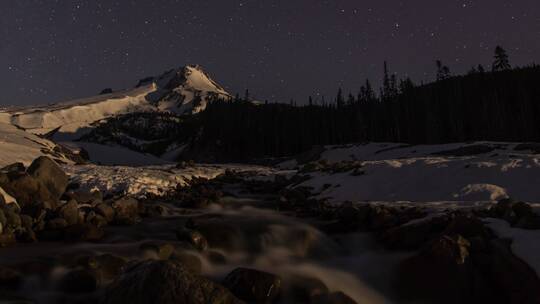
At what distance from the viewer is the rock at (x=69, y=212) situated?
12.0 meters

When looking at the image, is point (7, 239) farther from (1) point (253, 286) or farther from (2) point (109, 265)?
(1) point (253, 286)

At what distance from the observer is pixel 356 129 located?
92.7 m

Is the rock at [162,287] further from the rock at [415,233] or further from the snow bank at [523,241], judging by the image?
the snow bank at [523,241]

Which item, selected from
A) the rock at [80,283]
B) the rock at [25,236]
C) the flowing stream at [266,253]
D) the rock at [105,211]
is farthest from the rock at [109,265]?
the rock at [105,211]

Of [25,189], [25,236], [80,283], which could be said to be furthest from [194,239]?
[25,189]

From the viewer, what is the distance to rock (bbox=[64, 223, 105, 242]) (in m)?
11.0

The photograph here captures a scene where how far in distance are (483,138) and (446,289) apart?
7272 cm

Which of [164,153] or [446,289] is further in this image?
[164,153]

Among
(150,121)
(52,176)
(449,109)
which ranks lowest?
(52,176)

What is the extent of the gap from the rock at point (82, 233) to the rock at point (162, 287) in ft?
18.6

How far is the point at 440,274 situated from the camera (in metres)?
8.26

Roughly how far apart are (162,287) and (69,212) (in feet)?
27.1

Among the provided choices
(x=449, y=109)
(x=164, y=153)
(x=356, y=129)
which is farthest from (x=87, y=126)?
(x=449, y=109)

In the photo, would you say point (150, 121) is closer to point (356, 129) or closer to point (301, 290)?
point (356, 129)
